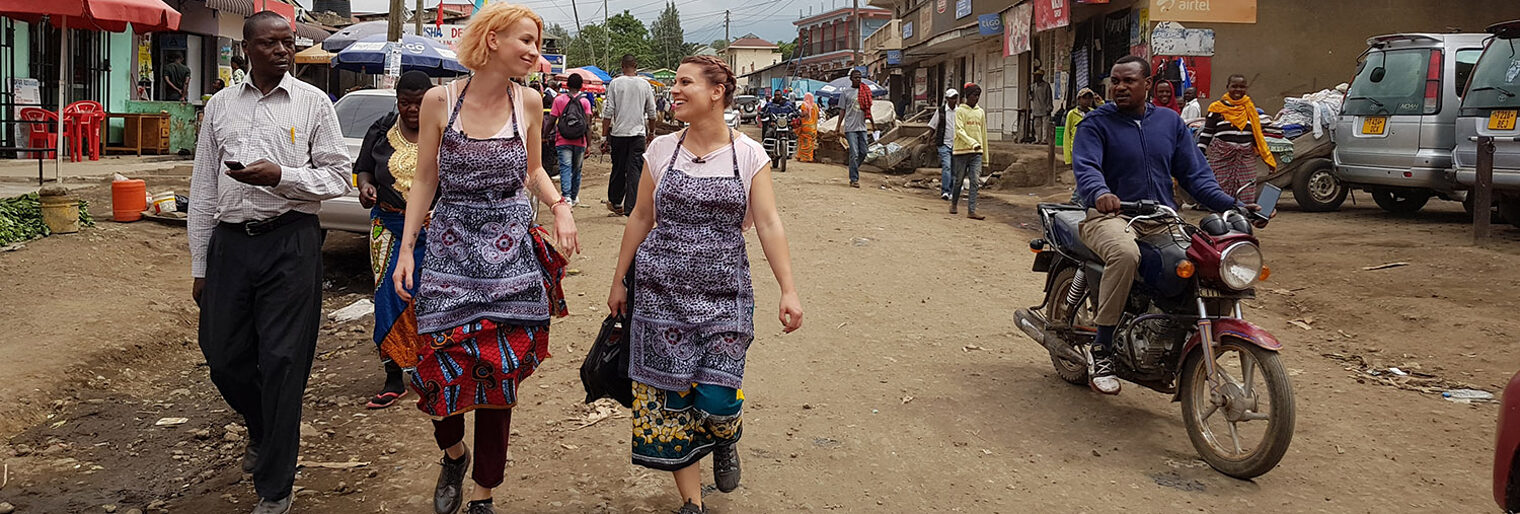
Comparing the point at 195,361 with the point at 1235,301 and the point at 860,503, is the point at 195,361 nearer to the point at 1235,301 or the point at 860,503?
the point at 860,503

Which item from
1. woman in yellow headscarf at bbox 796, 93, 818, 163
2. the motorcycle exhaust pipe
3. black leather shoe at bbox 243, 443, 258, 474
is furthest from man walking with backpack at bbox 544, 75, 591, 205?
woman in yellow headscarf at bbox 796, 93, 818, 163

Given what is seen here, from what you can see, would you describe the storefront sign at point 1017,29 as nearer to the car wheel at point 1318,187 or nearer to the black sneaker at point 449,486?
the car wheel at point 1318,187

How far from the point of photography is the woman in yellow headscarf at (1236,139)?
12.5 meters

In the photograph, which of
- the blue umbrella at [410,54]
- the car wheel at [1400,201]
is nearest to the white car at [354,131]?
the blue umbrella at [410,54]

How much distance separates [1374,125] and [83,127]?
1726 cm

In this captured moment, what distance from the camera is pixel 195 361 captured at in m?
7.11

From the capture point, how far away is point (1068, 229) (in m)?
5.68

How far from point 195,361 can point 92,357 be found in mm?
686

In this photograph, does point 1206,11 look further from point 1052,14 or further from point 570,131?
point 570,131

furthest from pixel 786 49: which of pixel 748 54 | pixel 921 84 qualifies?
pixel 921 84

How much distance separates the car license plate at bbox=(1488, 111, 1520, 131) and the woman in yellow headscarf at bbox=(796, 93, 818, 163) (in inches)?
562

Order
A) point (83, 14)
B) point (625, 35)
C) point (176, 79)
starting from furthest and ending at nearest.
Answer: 1. point (625, 35)
2. point (176, 79)
3. point (83, 14)

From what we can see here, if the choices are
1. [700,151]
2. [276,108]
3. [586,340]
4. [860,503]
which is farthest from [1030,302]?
[276,108]

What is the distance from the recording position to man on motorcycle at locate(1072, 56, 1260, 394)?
5.18 meters
